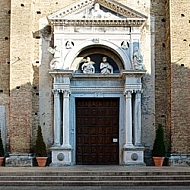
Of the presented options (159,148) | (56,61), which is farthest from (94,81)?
(159,148)

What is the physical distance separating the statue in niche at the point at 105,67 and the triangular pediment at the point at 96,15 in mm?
1459

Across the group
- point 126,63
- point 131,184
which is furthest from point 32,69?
point 131,184

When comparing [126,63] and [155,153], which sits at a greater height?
[126,63]

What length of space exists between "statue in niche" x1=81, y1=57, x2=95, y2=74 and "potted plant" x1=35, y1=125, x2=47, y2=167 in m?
2.87

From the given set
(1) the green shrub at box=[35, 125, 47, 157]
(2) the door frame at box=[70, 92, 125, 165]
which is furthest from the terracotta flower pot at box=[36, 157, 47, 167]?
(2) the door frame at box=[70, 92, 125, 165]

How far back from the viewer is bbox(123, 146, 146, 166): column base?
62.7ft

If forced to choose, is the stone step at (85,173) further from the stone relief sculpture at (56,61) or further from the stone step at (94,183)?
the stone relief sculpture at (56,61)

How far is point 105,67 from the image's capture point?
1994 cm

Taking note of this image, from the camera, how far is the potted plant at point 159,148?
19.0m

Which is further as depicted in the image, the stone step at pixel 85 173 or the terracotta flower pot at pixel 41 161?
the terracotta flower pot at pixel 41 161

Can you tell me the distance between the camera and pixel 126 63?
1964 centimetres

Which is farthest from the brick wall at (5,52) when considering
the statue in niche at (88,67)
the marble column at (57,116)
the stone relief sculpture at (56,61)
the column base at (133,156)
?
the column base at (133,156)

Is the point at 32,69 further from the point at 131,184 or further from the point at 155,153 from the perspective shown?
the point at 131,184

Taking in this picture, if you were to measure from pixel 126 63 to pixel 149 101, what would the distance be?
1.69 m
